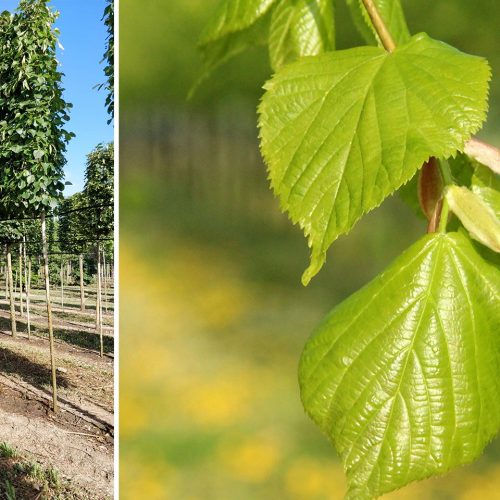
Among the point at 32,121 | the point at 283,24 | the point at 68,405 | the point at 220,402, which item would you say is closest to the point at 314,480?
the point at 220,402

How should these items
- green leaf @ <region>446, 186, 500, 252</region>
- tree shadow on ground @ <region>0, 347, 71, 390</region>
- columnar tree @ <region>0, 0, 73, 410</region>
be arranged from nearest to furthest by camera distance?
green leaf @ <region>446, 186, 500, 252</region>
columnar tree @ <region>0, 0, 73, 410</region>
tree shadow on ground @ <region>0, 347, 71, 390</region>

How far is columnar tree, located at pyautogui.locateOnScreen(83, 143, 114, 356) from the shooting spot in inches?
64.5

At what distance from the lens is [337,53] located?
16cm

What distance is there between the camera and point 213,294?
1683mm

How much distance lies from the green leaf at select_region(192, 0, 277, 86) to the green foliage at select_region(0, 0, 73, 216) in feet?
4.62

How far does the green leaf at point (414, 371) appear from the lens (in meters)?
0.15

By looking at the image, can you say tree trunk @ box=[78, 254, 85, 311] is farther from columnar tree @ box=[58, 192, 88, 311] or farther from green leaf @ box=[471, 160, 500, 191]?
green leaf @ box=[471, 160, 500, 191]

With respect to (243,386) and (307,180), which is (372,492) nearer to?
(307,180)

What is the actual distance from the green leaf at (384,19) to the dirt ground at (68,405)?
4.92ft

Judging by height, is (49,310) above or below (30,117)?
below

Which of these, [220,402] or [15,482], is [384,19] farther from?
[15,482]

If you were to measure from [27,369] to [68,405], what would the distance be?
5.7 inches

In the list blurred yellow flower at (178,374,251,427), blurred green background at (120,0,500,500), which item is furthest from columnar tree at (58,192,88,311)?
blurred yellow flower at (178,374,251,427)

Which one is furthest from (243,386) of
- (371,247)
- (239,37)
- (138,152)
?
(239,37)
